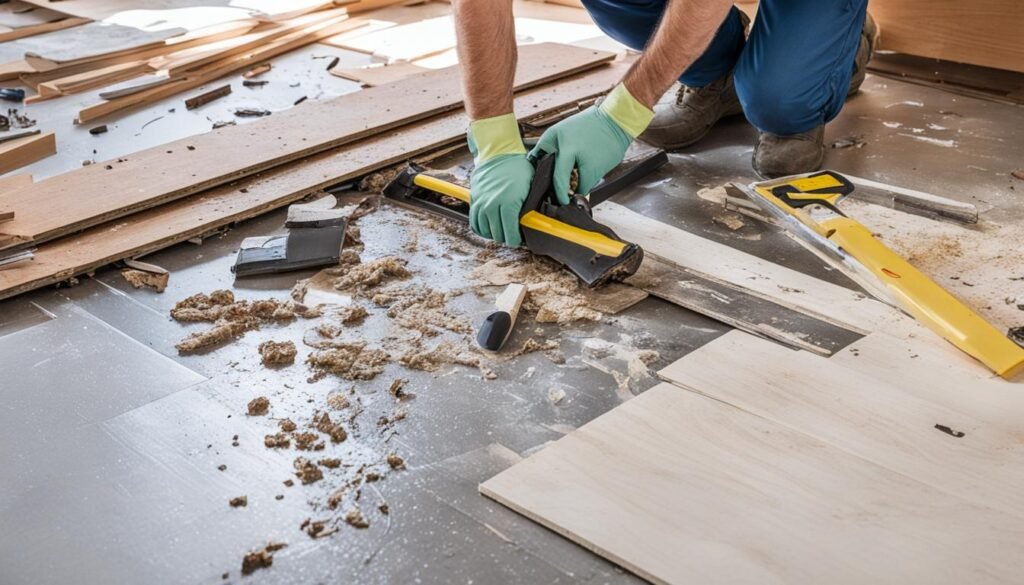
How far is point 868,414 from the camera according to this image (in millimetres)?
1716

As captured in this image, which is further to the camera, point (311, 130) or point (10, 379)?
point (311, 130)

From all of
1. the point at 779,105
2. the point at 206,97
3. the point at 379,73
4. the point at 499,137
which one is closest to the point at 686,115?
the point at 779,105

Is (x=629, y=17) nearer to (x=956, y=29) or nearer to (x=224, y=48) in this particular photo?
(x=956, y=29)

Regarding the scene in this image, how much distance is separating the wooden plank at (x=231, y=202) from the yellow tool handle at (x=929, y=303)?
1299mm

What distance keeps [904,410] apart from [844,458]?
0.21 meters

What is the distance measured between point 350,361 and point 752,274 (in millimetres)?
956

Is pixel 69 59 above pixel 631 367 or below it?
above

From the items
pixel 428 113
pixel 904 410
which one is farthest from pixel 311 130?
pixel 904 410

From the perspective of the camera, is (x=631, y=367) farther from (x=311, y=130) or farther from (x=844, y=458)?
(x=311, y=130)

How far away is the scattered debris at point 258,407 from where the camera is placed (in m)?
1.77

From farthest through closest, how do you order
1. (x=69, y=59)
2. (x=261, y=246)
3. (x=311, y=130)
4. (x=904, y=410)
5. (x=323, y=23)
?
(x=323, y=23), (x=69, y=59), (x=311, y=130), (x=261, y=246), (x=904, y=410)

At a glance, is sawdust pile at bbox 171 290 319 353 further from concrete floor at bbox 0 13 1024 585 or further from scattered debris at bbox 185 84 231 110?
scattered debris at bbox 185 84 231 110

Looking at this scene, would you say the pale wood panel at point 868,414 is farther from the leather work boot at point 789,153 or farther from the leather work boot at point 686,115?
the leather work boot at point 686,115

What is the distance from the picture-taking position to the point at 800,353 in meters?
1.91
